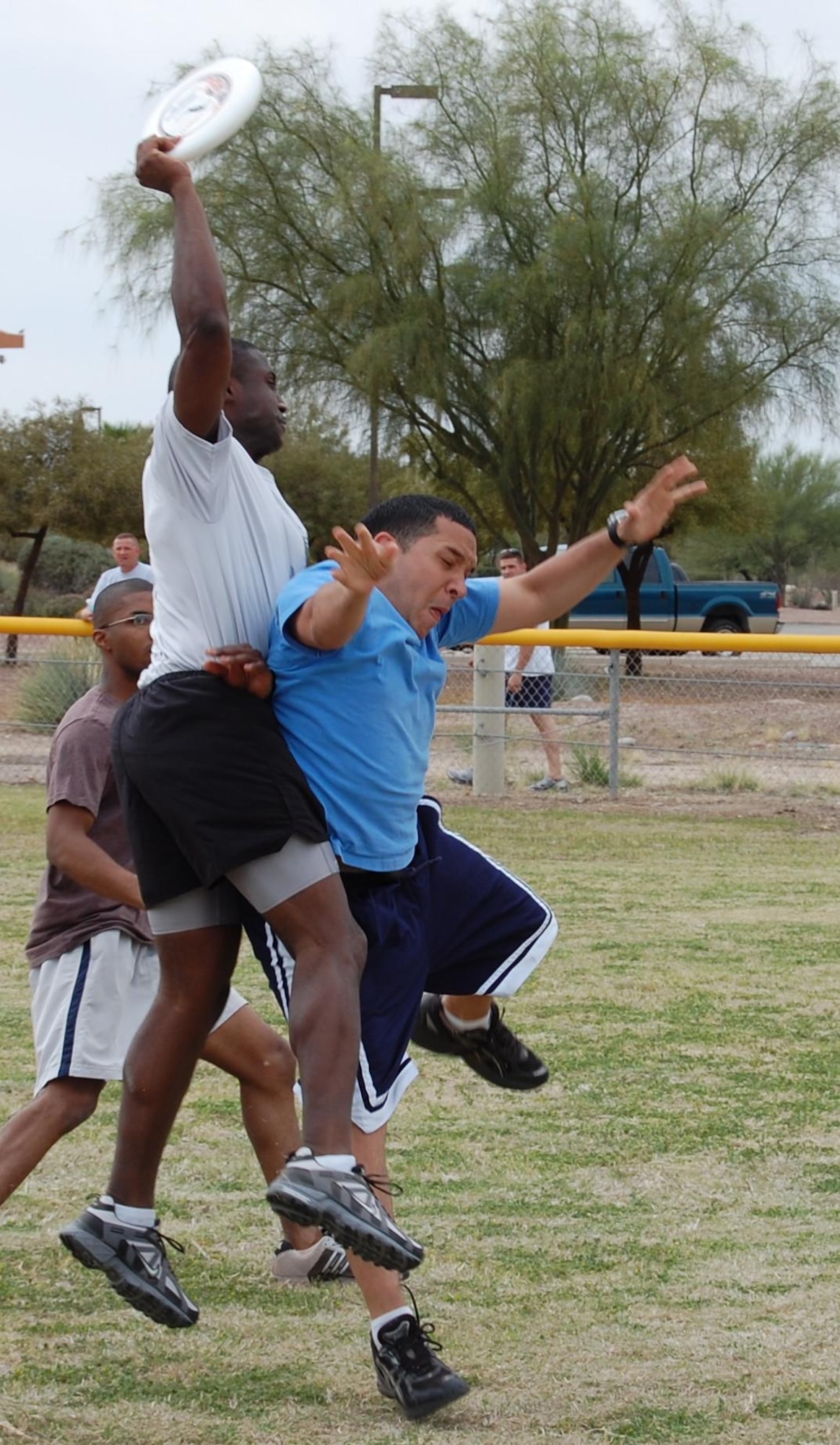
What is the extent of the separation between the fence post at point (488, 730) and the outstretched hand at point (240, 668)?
32.0 feet

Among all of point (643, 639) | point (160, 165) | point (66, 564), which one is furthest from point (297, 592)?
point (66, 564)

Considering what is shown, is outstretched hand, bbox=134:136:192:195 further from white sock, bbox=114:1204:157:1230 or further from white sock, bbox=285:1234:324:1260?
white sock, bbox=285:1234:324:1260

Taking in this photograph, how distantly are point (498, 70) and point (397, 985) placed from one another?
26286mm

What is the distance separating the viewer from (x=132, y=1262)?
3.44 metres

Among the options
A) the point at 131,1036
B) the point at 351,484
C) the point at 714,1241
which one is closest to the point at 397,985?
Answer: the point at 131,1036

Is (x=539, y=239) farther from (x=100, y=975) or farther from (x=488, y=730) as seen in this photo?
(x=100, y=975)

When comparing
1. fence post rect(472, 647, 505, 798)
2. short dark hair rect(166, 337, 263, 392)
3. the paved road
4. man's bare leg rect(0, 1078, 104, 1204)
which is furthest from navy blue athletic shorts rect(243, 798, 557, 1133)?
the paved road

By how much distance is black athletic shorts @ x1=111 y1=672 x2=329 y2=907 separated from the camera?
3.29 meters

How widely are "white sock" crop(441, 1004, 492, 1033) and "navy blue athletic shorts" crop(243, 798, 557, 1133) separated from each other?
16 centimetres

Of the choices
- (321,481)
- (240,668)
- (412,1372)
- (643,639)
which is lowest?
(412,1372)

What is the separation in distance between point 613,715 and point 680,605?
66.3 ft

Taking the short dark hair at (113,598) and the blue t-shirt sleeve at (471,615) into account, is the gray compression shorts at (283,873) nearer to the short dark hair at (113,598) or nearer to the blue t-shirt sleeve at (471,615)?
the blue t-shirt sleeve at (471,615)

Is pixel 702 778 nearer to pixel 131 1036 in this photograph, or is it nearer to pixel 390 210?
pixel 131 1036

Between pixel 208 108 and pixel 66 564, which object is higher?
pixel 208 108
